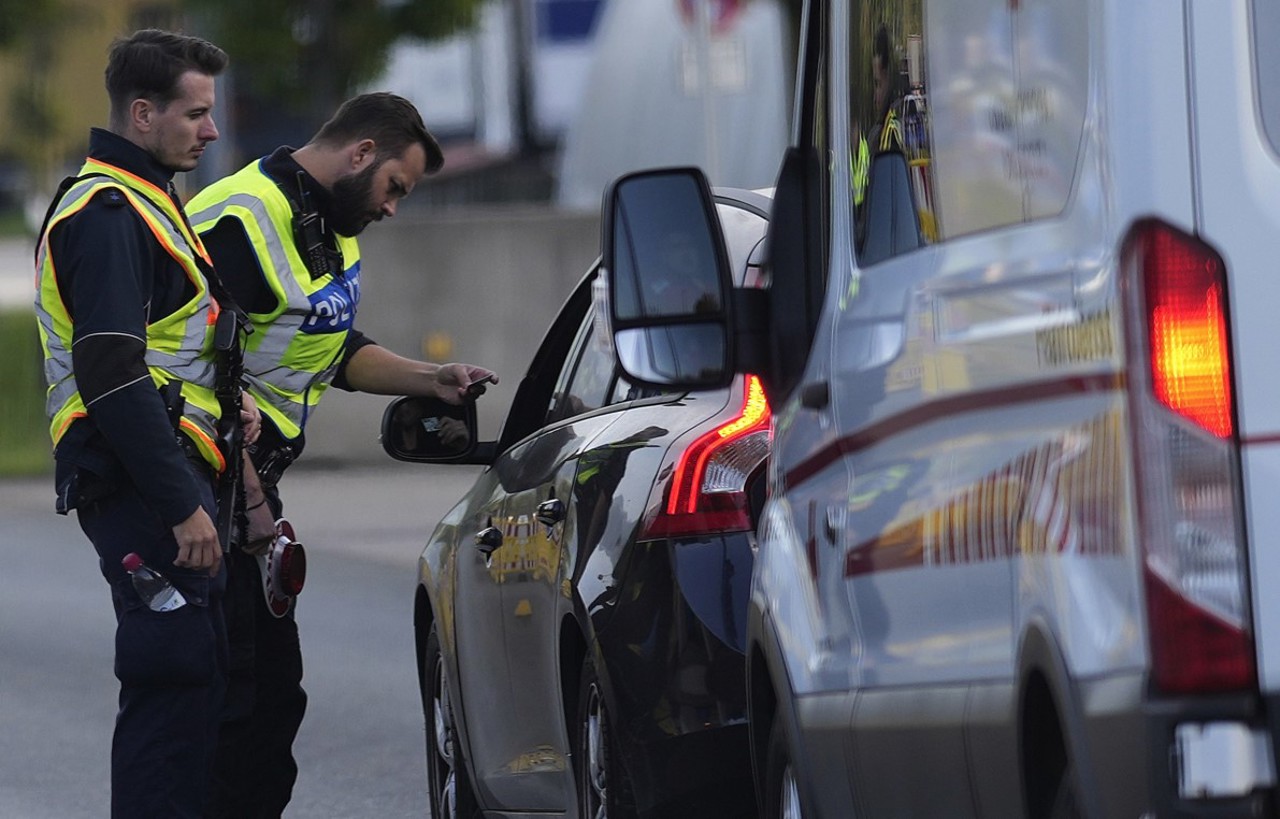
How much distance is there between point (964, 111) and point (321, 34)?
29956mm

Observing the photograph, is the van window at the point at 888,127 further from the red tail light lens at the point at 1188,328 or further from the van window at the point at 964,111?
the red tail light lens at the point at 1188,328

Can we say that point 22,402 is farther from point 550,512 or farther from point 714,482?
point 714,482

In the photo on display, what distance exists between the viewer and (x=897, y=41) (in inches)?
161

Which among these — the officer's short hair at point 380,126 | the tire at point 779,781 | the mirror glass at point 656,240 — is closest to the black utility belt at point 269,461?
the officer's short hair at point 380,126

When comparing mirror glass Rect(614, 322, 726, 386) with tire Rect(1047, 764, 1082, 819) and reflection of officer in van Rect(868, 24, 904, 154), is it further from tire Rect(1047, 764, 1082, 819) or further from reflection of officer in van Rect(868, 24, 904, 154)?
tire Rect(1047, 764, 1082, 819)

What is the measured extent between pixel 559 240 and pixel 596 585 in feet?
46.6

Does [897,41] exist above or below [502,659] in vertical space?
above

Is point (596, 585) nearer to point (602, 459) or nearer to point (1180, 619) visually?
point (602, 459)

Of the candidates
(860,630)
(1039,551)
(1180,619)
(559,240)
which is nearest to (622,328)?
(860,630)

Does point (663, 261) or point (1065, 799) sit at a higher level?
point (663, 261)

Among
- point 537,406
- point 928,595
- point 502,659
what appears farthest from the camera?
point 537,406

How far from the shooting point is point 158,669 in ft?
19.1

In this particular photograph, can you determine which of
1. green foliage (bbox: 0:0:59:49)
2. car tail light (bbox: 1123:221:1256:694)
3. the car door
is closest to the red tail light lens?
car tail light (bbox: 1123:221:1256:694)

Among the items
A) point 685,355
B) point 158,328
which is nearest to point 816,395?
point 685,355
